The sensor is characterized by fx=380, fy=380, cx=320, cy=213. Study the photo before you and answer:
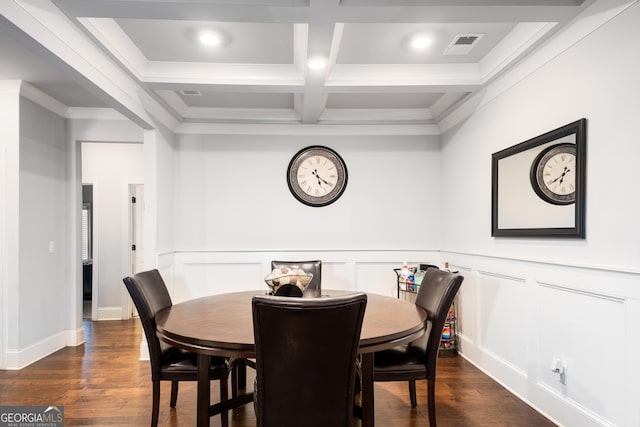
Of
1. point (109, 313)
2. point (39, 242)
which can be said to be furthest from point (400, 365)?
point (109, 313)

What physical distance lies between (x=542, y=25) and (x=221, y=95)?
2.53m

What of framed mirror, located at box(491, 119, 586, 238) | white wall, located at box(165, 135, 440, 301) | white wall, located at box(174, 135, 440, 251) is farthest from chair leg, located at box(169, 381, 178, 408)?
framed mirror, located at box(491, 119, 586, 238)

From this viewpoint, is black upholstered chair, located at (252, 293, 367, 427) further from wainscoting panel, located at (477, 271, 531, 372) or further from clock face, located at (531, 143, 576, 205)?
Result: wainscoting panel, located at (477, 271, 531, 372)

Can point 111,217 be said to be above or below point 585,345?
above

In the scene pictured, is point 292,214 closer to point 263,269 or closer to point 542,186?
point 263,269

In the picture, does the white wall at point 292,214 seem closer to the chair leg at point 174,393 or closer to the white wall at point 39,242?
the white wall at point 39,242

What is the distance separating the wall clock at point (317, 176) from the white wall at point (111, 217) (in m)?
2.21

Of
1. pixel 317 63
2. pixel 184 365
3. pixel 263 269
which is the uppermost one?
pixel 317 63

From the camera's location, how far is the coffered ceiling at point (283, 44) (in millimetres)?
1885

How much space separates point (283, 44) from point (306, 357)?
2.00m

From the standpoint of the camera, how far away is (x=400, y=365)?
2043 millimetres

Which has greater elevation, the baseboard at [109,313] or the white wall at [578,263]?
the white wall at [578,263]

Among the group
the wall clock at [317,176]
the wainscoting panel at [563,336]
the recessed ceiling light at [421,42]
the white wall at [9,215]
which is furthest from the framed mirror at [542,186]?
the white wall at [9,215]

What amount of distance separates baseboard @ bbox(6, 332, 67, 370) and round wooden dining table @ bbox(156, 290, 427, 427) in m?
1.93
